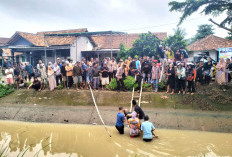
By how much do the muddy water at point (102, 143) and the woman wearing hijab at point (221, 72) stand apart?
13.5 ft

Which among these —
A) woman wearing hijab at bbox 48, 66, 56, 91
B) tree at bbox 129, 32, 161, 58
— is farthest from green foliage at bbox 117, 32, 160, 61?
woman wearing hijab at bbox 48, 66, 56, 91

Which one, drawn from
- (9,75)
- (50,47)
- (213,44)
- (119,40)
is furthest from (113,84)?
(213,44)

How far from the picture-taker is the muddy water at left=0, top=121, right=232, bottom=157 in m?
6.56

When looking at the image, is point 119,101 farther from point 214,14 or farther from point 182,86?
point 214,14

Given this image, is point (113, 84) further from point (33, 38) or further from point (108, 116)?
point (33, 38)

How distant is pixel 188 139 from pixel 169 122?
5.60 feet

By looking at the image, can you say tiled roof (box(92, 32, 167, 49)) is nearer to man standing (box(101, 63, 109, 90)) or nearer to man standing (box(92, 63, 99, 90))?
man standing (box(101, 63, 109, 90))

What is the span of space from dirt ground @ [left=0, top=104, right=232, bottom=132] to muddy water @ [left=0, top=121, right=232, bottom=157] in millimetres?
538

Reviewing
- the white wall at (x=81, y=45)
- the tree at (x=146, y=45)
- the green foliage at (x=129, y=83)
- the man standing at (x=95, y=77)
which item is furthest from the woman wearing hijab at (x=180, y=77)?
the white wall at (x=81, y=45)

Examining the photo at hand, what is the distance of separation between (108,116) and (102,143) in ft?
9.03

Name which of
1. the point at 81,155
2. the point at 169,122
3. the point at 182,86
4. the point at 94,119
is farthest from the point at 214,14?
the point at 81,155

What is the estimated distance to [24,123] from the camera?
10.4 m

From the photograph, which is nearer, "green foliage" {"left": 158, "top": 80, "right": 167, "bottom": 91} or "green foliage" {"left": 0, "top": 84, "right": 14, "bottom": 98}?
"green foliage" {"left": 158, "top": 80, "right": 167, "bottom": 91}

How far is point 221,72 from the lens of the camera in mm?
11102
